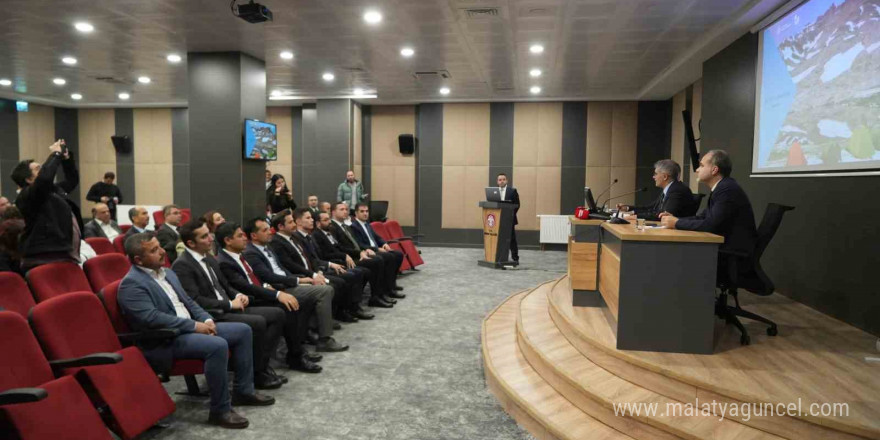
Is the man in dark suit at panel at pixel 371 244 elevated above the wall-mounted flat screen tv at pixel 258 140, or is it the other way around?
the wall-mounted flat screen tv at pixel 258 140

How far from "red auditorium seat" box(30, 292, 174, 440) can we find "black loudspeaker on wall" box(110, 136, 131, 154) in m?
12.1

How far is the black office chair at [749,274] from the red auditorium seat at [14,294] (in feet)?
14.3

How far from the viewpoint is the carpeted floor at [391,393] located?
2988mm

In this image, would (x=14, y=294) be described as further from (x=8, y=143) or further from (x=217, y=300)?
(x=8, y=143)

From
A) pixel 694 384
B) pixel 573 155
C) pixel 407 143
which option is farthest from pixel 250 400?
pixel 573 155

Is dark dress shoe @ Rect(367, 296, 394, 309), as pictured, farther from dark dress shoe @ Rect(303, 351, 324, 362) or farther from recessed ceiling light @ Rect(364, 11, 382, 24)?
recessed ceiling light @ Rect(364, 11, 382, 24)

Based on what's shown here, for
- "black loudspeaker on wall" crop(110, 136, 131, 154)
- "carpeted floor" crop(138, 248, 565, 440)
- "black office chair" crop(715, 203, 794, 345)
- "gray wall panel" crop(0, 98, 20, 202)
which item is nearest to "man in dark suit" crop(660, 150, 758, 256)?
"black office chair" crop(715, 203, 794, 345)

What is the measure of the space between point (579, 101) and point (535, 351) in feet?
27.8

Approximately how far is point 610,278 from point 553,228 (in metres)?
7.44

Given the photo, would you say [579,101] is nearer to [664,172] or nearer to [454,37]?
[454,37]

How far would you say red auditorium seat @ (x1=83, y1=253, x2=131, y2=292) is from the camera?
3598mm

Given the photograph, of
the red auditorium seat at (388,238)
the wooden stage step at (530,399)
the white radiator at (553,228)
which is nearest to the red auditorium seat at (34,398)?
the wooden stage step at (530,399)

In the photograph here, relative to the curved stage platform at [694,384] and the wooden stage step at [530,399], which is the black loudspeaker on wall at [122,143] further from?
the curved stage platform at [694,384]

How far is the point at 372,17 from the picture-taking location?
5680 mm
